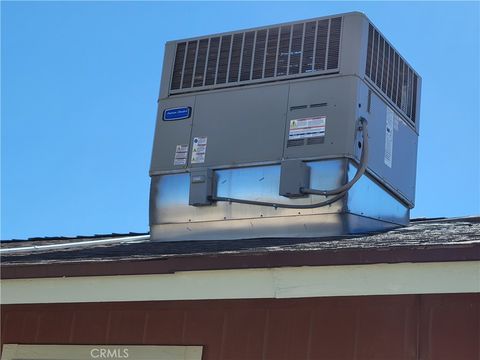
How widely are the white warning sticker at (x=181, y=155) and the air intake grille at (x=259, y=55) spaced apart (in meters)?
0.51

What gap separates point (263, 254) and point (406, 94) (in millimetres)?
3149

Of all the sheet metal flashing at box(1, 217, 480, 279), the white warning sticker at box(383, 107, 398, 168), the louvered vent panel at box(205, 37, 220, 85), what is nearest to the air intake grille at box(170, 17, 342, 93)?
the louvered vent panel at box(205, 37, 220, 85)

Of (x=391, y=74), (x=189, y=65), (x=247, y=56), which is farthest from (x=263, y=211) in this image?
(x=391, y=74)

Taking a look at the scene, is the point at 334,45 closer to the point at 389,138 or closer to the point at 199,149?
the point at 389,138

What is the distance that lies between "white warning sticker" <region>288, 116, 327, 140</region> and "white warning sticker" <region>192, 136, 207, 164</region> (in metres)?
0.68

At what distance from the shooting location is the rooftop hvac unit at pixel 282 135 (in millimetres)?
5309

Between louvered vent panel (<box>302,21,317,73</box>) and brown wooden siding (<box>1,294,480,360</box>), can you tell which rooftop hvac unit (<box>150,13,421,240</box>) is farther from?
brown wooden siding (<box>1,294,480,360</box>)

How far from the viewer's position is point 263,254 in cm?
368

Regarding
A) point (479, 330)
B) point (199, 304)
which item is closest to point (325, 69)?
point (199, 304)

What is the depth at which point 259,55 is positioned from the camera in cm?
A: 588

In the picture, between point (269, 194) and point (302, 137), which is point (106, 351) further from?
point (302, 137)

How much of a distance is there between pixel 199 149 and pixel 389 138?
1.43 metres

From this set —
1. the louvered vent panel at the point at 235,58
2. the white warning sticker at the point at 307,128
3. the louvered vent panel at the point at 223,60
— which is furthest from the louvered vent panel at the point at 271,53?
the white warning sticker at the point at 307,128

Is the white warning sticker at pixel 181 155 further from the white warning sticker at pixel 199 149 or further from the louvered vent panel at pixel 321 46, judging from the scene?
the louvered vent panel at pixel 321 46
